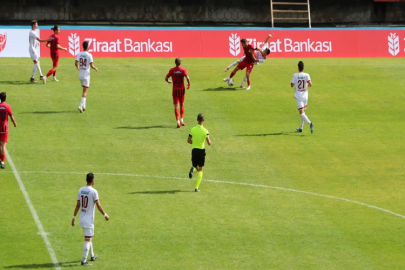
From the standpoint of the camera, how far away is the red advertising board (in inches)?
1639

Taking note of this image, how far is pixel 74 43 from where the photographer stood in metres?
41.3

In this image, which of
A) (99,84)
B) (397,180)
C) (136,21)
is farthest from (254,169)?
(136,21)

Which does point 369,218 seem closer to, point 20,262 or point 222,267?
point 222,267

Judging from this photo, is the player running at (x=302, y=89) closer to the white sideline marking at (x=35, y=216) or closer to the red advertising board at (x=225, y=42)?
the white sideline marking at (x=35, y=216)

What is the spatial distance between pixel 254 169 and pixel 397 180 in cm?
446

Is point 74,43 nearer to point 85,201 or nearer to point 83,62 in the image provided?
point 83,62

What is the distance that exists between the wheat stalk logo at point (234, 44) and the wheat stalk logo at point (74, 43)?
8.26 meters

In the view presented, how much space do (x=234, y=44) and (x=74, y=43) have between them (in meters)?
8.67

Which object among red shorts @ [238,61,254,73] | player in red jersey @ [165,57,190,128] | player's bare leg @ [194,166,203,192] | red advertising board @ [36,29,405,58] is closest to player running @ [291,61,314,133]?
player in red jersey @ [165,57,190,128]

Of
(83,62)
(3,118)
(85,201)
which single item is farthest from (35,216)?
(83,62)

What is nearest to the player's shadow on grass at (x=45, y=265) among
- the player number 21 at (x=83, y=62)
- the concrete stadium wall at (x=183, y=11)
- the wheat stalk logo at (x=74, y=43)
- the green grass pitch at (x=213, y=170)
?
the green grass pitch at (x=213, y=170)

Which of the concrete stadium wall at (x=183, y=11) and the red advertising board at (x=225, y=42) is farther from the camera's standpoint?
the concrete stadium wall at (x=183, y=11)

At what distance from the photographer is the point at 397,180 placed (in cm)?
2464

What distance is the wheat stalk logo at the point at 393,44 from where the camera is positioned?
4512cm
